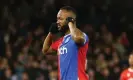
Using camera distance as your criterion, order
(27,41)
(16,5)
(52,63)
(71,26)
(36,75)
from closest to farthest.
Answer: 1. (71,26)
2. (36,75)
3. (52,63)
4. (27,41)
5. (16,5)

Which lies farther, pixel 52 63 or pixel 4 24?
pixel 4 24

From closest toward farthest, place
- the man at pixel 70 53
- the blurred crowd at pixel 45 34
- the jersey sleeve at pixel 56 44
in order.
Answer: the man at pixel 70 53 → the jersey sleeve at pixel 56 44 → the blurred crowd at pixel 45 34

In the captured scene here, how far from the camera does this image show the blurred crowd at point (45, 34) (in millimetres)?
12068

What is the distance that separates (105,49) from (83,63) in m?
8.05

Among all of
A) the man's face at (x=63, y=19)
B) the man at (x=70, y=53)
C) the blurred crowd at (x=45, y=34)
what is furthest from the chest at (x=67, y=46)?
the blurred crowd at (x=45, y=34)

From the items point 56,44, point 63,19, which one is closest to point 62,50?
point 56,44

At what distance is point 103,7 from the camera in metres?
16.4

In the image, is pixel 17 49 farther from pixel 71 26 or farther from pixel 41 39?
pixel 71 26

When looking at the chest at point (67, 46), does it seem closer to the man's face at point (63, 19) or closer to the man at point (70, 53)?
the man at point (70, 53)

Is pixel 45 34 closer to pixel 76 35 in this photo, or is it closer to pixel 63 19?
pixel 63 19

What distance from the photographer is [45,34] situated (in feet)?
46.8

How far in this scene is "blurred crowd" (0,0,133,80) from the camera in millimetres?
12068

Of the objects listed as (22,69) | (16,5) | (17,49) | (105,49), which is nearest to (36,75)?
(22,69)

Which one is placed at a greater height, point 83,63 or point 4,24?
point 83,63
